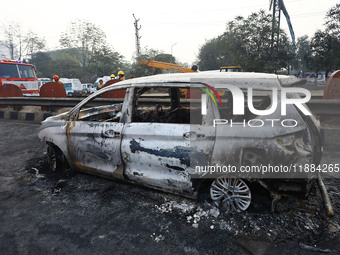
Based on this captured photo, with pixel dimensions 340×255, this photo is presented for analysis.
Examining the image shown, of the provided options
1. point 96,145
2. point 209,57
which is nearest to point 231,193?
point 96,145

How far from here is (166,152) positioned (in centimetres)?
242

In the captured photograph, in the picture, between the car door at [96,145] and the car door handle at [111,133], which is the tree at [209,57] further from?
the car door handle at [111,133]

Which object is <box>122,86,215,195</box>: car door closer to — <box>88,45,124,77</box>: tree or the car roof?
the car roof

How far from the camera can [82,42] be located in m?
51.5

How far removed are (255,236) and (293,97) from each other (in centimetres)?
138

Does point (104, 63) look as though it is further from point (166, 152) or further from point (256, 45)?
point (166, 152)

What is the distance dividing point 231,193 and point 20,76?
12215 mm

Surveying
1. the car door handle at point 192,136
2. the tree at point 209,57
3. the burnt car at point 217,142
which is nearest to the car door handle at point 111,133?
the burnt car at point 217,142

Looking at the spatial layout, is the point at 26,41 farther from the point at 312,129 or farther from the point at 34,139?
the point at 312,129

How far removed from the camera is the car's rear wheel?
7.65ft

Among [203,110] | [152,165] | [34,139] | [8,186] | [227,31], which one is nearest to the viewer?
[203,110]

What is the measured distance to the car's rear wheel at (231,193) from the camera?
2332mm

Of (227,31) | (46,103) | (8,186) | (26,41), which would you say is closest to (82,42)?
(26,41)

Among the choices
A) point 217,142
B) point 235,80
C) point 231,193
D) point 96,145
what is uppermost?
point 235,80
